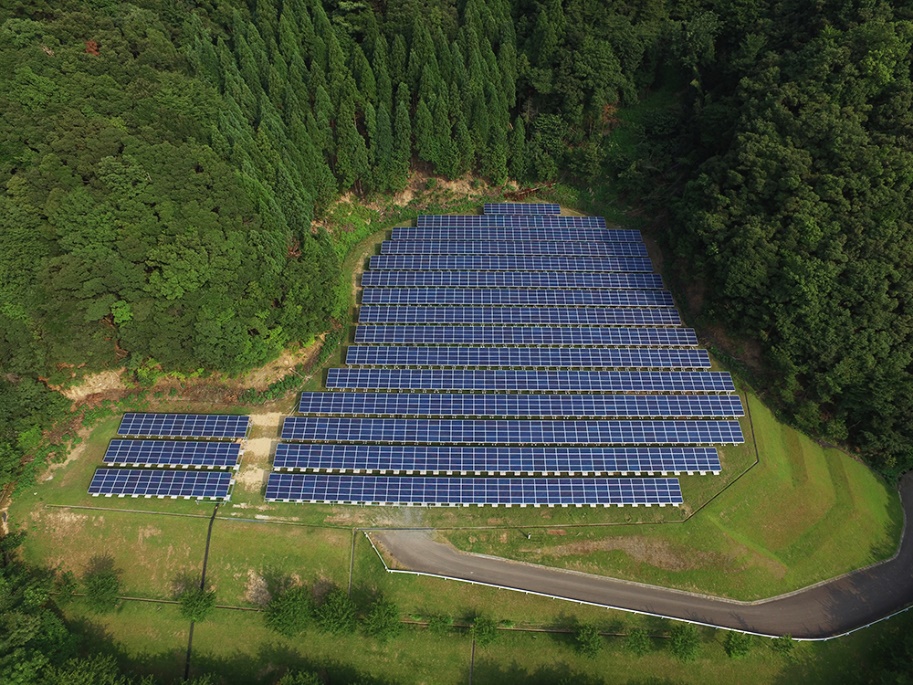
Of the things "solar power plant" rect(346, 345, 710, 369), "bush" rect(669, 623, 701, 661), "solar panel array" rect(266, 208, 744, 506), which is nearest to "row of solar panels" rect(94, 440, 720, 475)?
"solar panel array" rect(266, 208, 744, 506)

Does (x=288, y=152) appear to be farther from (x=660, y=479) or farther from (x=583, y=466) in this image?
(x=660, y=479)

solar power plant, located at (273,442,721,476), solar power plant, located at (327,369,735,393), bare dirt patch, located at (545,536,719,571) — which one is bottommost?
bare dirt patch, located at (545,536,719,571)

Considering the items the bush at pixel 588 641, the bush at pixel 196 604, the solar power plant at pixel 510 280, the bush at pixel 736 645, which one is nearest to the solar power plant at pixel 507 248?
the solar power plant at pixel 510 280

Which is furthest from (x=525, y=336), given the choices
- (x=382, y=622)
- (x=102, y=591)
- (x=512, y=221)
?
(x=102, y=591)

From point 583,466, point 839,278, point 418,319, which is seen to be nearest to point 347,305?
point 418,319

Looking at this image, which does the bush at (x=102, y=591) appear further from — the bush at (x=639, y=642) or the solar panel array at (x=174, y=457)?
the bush at (x=639, y=642)

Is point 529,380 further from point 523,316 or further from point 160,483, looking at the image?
point 160,483

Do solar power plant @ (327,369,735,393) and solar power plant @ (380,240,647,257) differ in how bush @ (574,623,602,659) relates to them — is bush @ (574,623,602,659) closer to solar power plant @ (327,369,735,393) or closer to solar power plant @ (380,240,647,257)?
solar power plant @ (327,369,735,393)
